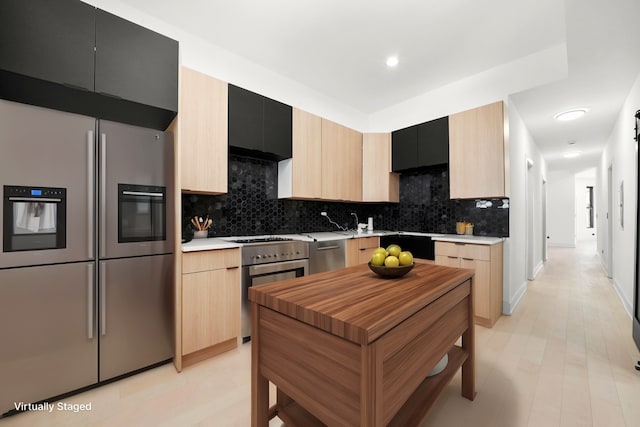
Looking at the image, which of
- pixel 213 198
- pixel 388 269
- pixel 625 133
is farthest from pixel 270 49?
pixel 625 133

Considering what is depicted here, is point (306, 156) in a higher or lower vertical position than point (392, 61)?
lower

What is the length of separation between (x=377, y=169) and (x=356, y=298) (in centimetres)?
328

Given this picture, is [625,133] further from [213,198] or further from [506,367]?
[213,198]

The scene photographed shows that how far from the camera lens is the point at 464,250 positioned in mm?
2982

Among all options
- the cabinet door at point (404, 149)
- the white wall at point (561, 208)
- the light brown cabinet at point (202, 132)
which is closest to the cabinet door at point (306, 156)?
the light brown cabinet at point (202, 132)

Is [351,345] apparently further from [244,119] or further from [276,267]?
[244,119]

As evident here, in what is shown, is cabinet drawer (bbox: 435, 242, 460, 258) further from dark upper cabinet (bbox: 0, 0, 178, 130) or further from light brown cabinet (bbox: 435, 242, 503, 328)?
dark upper cabinet (bbox: 0, 0, 178, 130)

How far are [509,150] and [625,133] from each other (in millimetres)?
1589

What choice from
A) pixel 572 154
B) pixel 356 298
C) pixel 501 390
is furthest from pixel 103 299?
pixel 572 154

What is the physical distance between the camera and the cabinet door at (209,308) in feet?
6.93

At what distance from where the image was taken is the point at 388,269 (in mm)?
1369

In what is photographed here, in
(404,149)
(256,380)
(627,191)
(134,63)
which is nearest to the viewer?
(256,380)

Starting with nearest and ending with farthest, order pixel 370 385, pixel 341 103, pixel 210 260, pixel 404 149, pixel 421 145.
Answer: pixel 370 385
pixel 210 260
pixel 421 145
pixel 404 149
pixel 341 103

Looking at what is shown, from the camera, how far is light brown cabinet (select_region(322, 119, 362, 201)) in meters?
3.56
